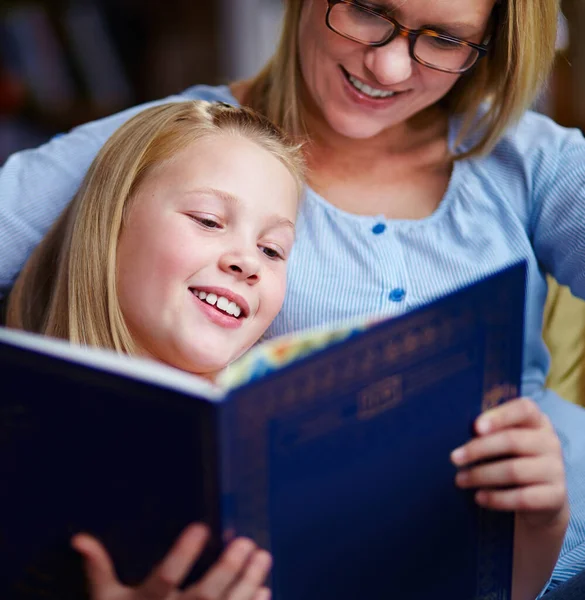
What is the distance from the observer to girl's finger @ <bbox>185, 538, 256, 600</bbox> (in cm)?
68

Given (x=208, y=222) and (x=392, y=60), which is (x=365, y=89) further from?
(x=208, y=222)

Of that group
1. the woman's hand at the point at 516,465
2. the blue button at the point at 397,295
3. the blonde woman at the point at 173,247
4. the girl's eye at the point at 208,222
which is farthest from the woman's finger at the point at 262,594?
the blue button at the point at 397,295

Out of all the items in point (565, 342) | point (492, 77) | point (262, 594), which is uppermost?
point (492, 77)

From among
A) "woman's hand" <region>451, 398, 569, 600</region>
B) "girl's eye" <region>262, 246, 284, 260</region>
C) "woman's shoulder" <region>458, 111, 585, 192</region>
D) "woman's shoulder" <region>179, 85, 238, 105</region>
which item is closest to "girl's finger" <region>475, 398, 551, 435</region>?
"woman's hand" <region>451, 398, 569, 600</region>

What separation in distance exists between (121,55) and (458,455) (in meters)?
3.02

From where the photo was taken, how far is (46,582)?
0.79 metres

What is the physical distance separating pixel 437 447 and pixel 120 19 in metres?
3.06

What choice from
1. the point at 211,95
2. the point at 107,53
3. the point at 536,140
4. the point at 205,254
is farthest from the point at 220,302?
the point at 107,53

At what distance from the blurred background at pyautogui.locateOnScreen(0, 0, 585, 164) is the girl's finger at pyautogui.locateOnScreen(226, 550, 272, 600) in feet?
7.92

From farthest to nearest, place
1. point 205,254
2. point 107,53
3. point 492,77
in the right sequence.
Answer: point 107,53
point 492,77
point 205,254

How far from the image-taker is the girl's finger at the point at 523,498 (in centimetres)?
90

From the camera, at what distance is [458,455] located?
869 mm

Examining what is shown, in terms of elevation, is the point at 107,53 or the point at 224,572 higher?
the point at 224,572

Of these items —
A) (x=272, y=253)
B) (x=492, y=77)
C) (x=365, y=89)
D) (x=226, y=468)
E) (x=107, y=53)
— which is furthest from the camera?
(x=107, y=53)
